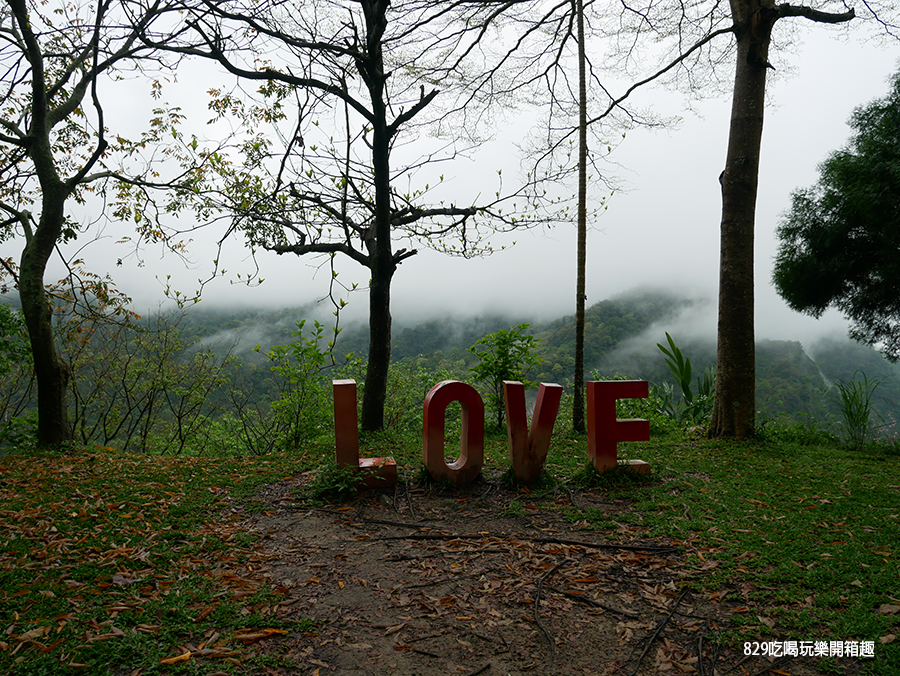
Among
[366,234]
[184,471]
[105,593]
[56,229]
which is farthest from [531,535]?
[56,229]

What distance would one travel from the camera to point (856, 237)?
6.47m

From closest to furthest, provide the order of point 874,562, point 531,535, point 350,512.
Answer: point 874,562, point 531,535, point 350,512

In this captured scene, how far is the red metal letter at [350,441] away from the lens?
423 cm

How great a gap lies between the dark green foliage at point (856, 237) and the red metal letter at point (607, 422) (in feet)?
13.7

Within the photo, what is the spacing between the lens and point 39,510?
3.51 m

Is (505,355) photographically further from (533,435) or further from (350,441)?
(350,441)

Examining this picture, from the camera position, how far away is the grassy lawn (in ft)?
6.89

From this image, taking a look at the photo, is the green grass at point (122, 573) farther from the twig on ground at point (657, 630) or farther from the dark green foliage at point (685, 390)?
the dark green foliage at point (685, 390)

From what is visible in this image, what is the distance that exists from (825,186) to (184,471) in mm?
8865

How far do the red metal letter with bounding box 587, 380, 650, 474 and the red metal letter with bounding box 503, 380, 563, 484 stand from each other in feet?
1.22

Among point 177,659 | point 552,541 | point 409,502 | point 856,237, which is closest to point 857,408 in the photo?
point 856,237

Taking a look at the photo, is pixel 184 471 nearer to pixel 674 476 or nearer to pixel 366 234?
pixel 366 234

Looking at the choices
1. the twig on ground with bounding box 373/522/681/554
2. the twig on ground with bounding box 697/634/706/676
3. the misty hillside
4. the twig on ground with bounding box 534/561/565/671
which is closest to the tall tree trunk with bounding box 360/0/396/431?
the misty hillside

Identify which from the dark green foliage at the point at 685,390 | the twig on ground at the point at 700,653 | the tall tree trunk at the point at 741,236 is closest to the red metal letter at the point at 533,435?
the twig on ground at the point at 700,653
